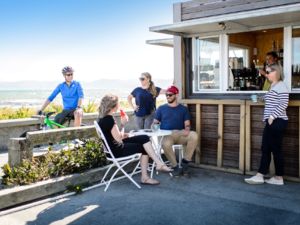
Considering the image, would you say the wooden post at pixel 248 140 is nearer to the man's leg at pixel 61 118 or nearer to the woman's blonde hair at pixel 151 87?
the woman's blonde hair at pixel 151 87

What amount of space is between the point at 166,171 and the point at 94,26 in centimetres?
4696

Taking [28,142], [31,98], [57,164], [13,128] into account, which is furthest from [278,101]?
[31,98]

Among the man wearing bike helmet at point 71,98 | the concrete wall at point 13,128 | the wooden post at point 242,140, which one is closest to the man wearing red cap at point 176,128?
the wooden post at point 242,140

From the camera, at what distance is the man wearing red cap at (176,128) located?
6000mm

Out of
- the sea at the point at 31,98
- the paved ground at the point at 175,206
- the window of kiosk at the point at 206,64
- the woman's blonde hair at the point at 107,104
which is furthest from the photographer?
the sea at the point at 31,98

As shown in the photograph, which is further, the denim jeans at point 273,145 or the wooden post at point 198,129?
the wooden post at point 198,129

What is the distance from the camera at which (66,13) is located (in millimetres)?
38312

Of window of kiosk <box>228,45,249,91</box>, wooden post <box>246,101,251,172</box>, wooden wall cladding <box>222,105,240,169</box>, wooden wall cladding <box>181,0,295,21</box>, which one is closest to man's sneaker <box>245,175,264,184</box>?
wooden post <box>246,101,251,172</box>

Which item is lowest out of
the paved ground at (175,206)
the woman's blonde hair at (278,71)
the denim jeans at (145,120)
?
the paved ground at (175,206)

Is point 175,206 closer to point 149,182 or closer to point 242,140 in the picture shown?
point 149,182

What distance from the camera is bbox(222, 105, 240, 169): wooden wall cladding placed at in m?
6.20

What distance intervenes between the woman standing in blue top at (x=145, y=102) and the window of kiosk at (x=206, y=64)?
0.79 meters

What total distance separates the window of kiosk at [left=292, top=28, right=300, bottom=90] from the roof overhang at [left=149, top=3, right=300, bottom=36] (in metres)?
0.20

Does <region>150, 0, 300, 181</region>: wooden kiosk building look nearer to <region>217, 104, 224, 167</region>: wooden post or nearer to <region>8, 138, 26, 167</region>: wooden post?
<region>217, 104, 224, 167</region>: wooden post
